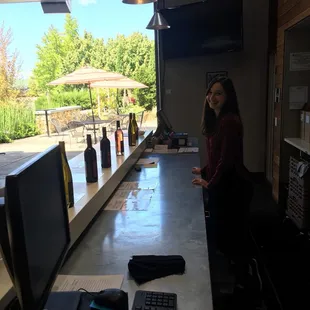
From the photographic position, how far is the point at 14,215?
1.98ft

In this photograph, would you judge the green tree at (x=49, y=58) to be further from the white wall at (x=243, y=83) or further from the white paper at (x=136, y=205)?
the white paper at (x=136, y=205)

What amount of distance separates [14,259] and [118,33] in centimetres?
630

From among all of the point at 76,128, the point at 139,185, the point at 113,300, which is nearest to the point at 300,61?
the point at 139,185

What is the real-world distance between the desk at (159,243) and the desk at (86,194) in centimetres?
7

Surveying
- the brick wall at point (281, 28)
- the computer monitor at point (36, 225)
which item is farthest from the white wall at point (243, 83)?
the computer monitor at point (36, 225)

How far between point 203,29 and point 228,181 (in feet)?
10.2

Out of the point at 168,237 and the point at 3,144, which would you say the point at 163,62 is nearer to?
the point at 3,144

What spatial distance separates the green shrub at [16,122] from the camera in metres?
6.12

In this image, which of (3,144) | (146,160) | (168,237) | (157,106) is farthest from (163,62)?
Result: (168,237)

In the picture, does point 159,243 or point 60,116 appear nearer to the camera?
point 159,243

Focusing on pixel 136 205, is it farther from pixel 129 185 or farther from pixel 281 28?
pixel 281 28

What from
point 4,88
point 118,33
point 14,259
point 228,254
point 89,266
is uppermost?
point 118,33

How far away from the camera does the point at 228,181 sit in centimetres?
223

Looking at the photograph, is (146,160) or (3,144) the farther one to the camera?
(3,144)
